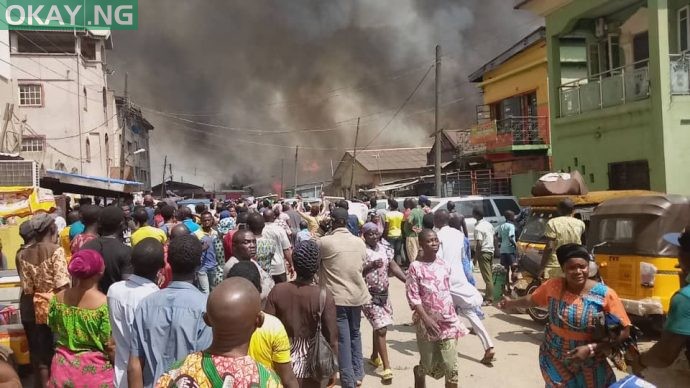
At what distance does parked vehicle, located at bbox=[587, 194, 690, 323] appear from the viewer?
5.70 m

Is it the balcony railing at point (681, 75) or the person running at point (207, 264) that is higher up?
the balcony railing at point (681, 75)

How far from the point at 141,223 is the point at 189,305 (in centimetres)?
361

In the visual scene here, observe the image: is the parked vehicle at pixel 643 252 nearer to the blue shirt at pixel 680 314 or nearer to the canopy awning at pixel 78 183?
the blue shirt at pixel 680 314

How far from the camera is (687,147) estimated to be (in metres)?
11.5

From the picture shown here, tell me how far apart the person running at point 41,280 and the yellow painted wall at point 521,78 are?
17.6 m

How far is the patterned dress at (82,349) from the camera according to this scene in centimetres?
303

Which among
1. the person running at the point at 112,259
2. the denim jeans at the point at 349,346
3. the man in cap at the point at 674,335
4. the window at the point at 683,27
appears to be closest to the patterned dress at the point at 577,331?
the man in cap at the point at 674,335

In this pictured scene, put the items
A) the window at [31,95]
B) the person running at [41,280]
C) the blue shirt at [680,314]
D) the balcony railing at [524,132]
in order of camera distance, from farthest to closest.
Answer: the window at [31,95], the balcony railing at [524,132], the person running at [41,280], the blue shirt at [680,314]

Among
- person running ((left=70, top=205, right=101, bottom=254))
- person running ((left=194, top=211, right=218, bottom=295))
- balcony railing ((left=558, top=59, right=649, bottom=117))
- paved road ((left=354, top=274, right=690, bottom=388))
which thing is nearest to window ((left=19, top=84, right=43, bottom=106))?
balcony railing ((left=558, top=59, right=649, bottom=117))

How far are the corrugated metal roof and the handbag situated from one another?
34176 millimetres

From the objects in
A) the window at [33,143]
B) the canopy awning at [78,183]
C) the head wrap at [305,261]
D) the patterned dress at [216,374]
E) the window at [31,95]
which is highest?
the window at [31,95]

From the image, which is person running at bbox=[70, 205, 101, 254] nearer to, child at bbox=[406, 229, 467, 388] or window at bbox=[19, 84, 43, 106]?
child at bbox=[406, 229, 467, 388]

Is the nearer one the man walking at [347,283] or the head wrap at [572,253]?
the head wrap at [572,253]

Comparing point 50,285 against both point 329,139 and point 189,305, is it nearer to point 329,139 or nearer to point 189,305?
point 189,305
